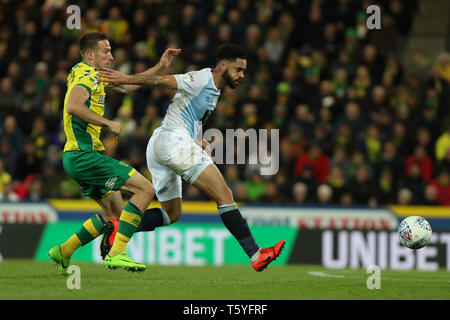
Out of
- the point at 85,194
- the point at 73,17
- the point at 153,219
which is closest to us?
the point at 85,194

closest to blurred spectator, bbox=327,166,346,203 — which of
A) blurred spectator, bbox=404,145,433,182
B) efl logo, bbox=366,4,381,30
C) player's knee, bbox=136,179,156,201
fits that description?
blurred spectator, bbox=404,145,433,182

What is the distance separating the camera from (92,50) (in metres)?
8.80

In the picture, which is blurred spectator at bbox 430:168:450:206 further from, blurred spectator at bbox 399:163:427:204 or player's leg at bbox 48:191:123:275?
player's leg at bbox 48:191:123:275

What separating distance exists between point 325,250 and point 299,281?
5263 mm

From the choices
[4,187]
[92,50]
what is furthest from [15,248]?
[92,50]

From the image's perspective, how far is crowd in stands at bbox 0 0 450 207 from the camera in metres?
15.0

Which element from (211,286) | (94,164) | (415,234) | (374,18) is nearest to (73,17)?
(374,18)

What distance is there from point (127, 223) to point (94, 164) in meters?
0.66

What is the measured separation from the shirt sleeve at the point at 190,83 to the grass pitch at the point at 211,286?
73.2 inches

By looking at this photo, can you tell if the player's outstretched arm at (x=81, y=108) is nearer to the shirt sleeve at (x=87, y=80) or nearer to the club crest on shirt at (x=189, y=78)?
the shirt sleeve at (x=87, y=80)

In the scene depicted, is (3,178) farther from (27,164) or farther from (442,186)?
(442,186)

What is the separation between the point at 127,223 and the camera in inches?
331

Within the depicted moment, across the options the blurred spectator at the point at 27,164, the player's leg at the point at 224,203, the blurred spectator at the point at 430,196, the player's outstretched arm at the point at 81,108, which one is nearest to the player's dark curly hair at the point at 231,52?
the player's leg at the point at 224,203
